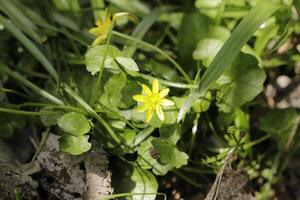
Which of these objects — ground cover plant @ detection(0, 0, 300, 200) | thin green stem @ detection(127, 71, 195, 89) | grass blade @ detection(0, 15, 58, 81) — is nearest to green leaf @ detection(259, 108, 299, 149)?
ground cover plant @ detection(0, 0, 300, 200)

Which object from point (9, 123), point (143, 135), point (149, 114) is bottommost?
point (9, 123)

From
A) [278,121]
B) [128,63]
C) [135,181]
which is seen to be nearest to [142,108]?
[128,63]

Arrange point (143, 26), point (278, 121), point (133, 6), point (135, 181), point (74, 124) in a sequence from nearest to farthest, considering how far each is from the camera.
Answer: point (74, 124) → point (135, 181) → point (278, 121) → point (143, 26) → point (133, 6)

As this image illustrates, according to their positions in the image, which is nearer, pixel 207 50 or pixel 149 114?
pixel 149 114

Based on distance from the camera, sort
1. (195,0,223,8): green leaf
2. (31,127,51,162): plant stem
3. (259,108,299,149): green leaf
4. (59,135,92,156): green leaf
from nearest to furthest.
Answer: (59,135,92,156): green leaf
(31,127,51,162): plant stem
(259,108,299,149): green leaf
(195,0,223,8): green leaf

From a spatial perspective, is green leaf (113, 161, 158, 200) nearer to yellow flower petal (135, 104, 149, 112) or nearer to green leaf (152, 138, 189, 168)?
green leaf (152, 138, 189, 168)

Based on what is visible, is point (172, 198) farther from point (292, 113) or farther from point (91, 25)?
point (91, 25)

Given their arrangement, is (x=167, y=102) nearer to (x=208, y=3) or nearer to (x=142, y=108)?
(x=142, y=108)

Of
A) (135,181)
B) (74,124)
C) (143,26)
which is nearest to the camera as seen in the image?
(74,124)

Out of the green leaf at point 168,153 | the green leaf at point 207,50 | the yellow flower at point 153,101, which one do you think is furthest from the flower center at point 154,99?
the green leaf at point 207,50
